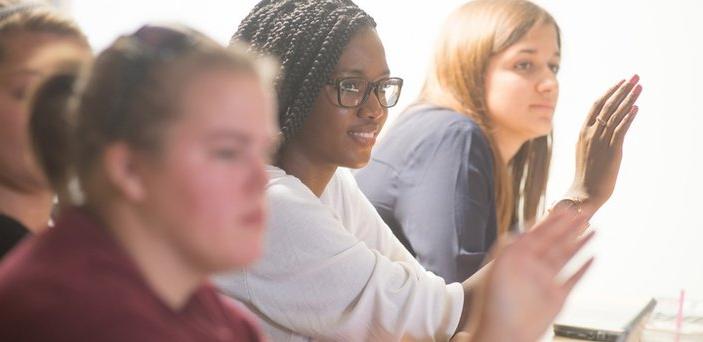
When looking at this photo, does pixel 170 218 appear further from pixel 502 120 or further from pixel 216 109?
pixel 502 120

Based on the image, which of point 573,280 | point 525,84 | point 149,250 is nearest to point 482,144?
point 525,84

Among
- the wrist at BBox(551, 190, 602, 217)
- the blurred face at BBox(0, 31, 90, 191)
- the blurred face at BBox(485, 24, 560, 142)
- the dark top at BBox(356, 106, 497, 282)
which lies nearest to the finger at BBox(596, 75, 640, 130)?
the wrist at BBox(551, 190, 602, 217)

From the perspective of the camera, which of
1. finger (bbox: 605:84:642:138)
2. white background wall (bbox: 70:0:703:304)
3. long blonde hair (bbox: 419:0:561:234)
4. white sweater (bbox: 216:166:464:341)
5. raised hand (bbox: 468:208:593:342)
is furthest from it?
white background wall (bbox: 70:0:703:304)

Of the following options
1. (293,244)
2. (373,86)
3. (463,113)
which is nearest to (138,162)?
(293,244)

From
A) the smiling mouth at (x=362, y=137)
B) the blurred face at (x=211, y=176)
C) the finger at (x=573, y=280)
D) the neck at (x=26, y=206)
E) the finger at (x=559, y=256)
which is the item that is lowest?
the neck at (x=26, y=206)

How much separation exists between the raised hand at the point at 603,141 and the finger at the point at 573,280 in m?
0.70

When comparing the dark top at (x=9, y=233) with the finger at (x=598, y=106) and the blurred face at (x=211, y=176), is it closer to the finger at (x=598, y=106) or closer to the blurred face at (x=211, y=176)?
the blurred face at (x=211, y=176)

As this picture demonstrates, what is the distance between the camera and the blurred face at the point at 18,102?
100 centimetres

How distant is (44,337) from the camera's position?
676 mm

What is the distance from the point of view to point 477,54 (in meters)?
2.24

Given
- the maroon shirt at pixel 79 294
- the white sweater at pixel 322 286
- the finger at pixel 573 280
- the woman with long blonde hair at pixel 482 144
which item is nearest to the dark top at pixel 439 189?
the woman with long blonde hair at pixel 482 144

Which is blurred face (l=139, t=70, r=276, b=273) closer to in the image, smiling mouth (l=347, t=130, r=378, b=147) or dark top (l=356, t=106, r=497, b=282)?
smiling mouth (l=347, t=130, r=378, b=147)

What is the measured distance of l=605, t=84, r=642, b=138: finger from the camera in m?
1.78

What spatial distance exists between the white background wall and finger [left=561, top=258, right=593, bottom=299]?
6.40 feet
